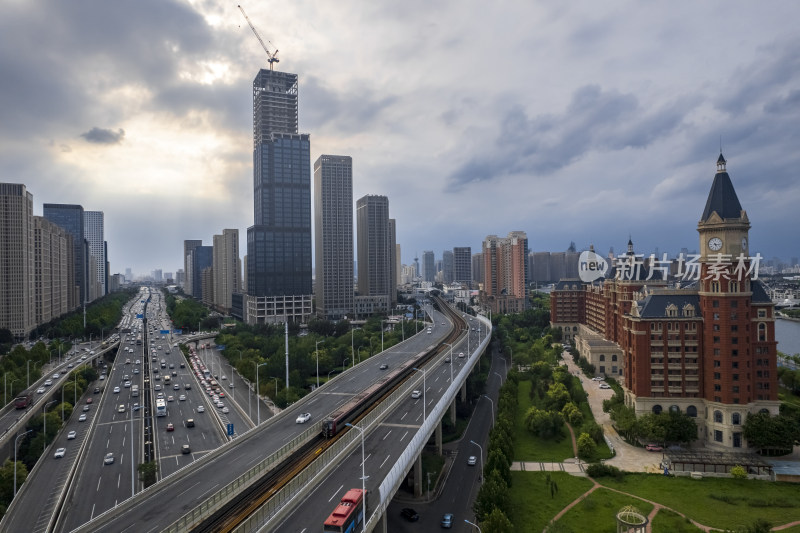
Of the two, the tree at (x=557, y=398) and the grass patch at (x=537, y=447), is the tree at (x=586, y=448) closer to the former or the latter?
the grass patch at (x=537, y=447)

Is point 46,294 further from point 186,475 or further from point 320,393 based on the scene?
point 186,475

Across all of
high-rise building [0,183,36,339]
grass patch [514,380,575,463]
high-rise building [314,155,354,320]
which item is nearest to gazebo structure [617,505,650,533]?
grass patch [514,380,575,463]

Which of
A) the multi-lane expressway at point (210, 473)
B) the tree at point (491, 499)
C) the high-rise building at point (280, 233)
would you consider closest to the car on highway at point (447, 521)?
the tree at point (491, 499)

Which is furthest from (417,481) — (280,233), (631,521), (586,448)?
(280,233)

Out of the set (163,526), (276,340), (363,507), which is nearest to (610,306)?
(276,340)

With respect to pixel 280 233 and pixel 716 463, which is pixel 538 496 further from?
pixel 280 233

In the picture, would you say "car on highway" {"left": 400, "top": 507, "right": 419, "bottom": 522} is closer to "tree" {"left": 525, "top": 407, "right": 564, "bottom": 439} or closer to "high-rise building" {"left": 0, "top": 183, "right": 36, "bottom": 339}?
"tree" {"left": 525, "top": 407, "right": 564, "bottom": 439}
